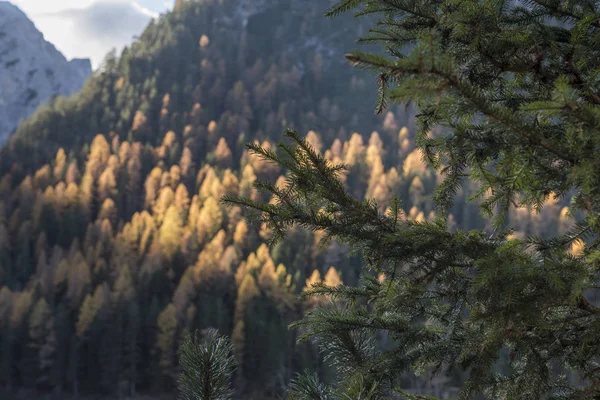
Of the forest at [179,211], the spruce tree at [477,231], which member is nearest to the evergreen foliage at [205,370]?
the forest at [179,211]

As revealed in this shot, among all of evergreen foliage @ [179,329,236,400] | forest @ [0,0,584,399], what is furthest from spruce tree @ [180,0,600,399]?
evergreen foliage @ [179,329,236,400]

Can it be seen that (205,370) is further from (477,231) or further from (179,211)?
(179,211)

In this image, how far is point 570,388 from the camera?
3979 mm

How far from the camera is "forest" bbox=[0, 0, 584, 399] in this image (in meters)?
56.4

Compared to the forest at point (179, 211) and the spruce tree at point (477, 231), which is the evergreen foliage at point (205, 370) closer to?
the forest at point (179, 211)

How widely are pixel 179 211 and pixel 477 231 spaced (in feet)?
283

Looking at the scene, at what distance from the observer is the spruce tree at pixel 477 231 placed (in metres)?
2.75

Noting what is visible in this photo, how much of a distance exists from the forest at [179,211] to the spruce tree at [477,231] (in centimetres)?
20

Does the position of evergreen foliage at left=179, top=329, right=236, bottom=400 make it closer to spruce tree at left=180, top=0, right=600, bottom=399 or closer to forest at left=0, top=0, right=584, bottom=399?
forest at left=0, top=0, right=584, bottom=399

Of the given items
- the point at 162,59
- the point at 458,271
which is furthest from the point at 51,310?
the point at 162,59

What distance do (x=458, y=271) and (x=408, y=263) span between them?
1.44 ft

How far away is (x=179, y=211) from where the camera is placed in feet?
286

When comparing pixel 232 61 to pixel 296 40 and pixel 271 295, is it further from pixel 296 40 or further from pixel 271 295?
pixel 271 295

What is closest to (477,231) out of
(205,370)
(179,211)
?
(205,370)
